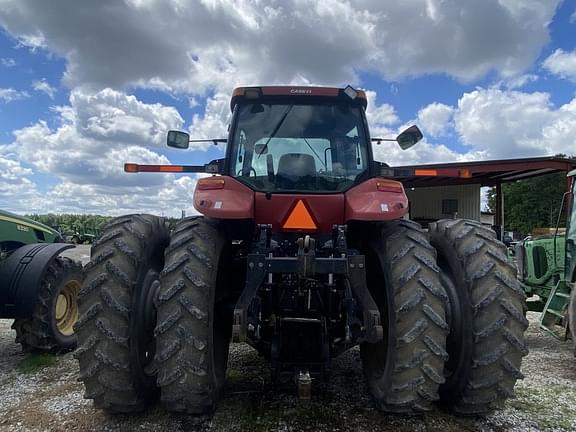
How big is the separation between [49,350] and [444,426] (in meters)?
4.25

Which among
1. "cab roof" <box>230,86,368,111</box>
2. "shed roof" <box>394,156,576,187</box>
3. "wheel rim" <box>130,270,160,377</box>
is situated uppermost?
"shed roof" <box>394,156,576,187</box>

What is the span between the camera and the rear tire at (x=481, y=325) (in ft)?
9.95

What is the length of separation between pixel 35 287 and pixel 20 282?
167mm

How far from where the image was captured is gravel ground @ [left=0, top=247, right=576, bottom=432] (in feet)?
10.9

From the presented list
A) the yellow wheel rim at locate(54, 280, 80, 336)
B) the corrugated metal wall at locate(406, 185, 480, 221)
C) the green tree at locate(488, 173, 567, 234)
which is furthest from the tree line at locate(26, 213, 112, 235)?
the green tree at locate(488, 173, 567, 234)

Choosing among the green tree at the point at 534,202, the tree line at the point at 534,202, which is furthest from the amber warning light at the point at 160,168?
the tree line at the point at 534,202

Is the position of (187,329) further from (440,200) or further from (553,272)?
(440,200)

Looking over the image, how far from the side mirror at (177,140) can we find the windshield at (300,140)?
26.6 inches

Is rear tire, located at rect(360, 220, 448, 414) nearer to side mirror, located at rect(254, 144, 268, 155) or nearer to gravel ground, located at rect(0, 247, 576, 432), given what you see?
gravel ground, located at rect(0, 247, 576, 432)

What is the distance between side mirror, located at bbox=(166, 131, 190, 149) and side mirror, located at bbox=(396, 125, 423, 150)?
195cm

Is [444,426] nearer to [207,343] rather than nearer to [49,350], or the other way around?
[207,343]

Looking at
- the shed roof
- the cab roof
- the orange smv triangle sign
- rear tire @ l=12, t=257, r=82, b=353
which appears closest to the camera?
the orange smv triangle sign

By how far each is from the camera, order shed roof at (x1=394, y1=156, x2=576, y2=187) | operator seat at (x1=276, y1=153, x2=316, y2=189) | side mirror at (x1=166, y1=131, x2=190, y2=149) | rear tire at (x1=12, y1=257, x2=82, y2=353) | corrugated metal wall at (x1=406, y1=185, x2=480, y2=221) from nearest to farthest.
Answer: operator seat at (x1=276, y1=153, x2=316, y2=189) < side mirror at (x1=166, y1=131, x2=190, y2=149) < rear tire at (x1=12, y1=257, x2=82, y2=353) < shed roof at (x1=394, y1=156, x2=576, y2=187) < corrugated metal wall at (x1=406, y1=185, x2=480, y2=221)

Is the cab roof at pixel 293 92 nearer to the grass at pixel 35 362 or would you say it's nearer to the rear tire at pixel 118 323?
the rear tire at pixel 118 323
